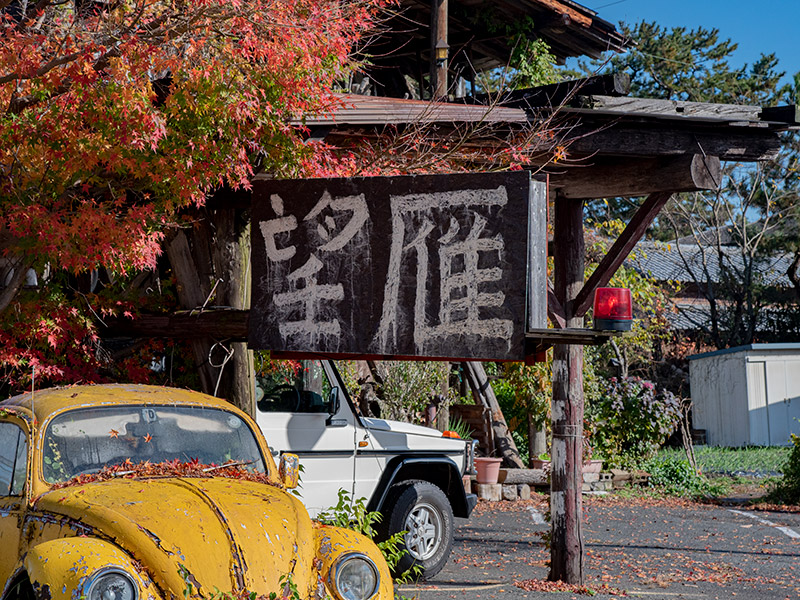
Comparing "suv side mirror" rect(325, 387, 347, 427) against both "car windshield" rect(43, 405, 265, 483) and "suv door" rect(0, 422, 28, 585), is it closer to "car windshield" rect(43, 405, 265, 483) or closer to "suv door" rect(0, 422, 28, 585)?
"car windshield" rect(43, 405, 265, 483)

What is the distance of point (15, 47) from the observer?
5.82 metres

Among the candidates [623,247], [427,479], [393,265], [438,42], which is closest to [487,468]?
[427,479]

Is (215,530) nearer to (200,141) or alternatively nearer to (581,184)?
(200,141)

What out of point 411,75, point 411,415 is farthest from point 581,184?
point 411,75

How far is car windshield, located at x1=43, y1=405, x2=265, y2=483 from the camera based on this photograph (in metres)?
4.74

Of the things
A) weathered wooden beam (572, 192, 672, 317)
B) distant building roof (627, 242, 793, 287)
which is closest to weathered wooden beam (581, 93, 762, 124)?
weathered wooden beam (572, 192, 672, 317)

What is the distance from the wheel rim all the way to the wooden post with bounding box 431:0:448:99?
6902 mm

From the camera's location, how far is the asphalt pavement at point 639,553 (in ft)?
25.0

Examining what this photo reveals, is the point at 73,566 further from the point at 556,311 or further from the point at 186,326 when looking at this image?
the point at 556,311

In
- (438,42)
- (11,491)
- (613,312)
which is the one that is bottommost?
(11,491)

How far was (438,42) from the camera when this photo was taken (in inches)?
524

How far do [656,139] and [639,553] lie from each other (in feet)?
14.9

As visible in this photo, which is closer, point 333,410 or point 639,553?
point 333,410

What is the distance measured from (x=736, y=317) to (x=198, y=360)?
2036 centimetres
